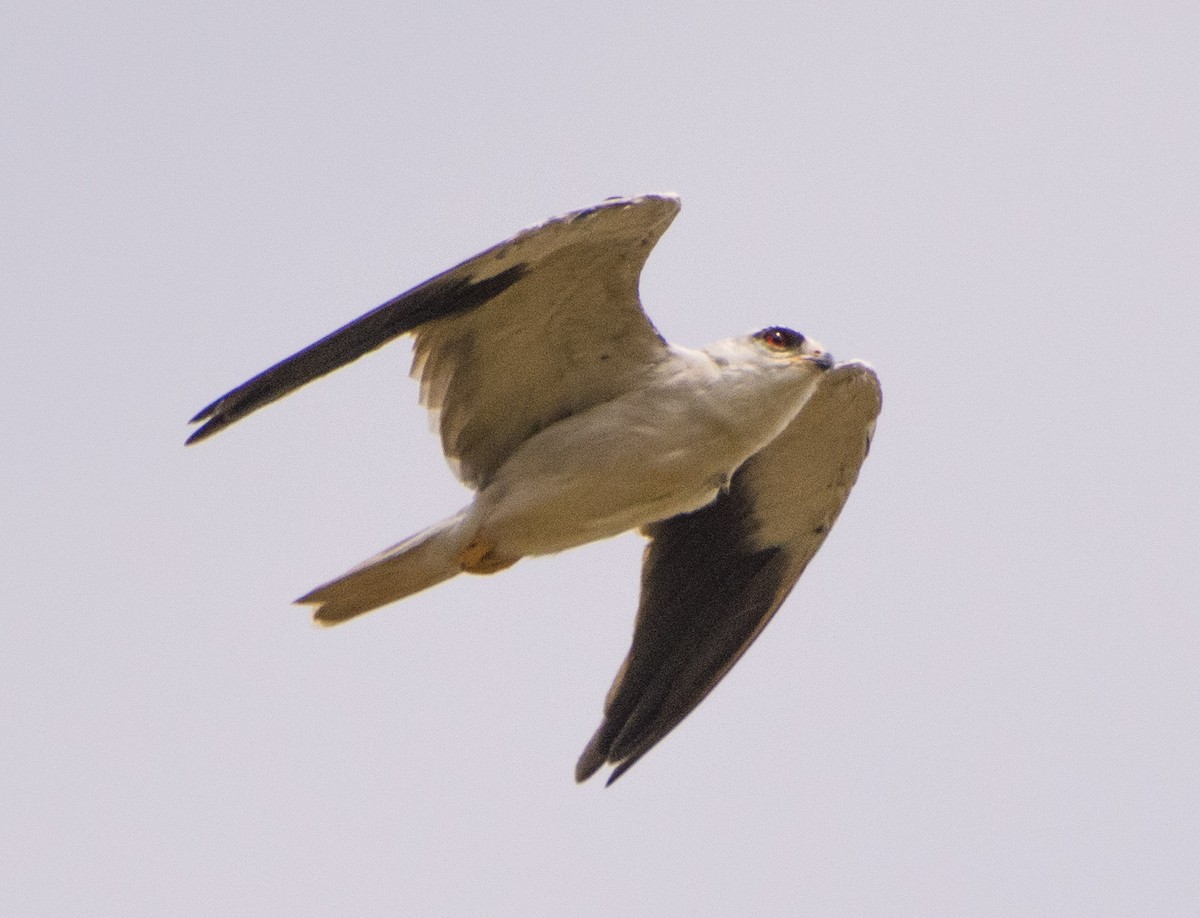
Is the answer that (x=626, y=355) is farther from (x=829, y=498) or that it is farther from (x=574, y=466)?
(x=829, y=498)

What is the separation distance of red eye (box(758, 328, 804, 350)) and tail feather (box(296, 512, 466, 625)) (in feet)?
Result: 5.23

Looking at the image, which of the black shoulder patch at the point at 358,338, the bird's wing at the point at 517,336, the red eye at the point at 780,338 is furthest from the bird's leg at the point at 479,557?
the red eye at the point at 780,338

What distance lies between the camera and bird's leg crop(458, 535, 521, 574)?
8.20 metres

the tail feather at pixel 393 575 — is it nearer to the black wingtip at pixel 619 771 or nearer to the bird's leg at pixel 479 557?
the bird's leg at pixel 479 557

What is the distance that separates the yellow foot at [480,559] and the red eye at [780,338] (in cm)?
151

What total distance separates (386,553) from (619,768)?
67.7 inches

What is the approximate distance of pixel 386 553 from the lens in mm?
8094

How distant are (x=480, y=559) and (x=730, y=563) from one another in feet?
5.78

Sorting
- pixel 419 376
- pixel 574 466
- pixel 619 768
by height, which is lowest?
pixel 619 768

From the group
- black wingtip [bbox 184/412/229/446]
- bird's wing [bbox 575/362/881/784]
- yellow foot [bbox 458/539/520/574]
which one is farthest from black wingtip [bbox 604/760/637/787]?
black wingtip [bbox 184/412/229/446]

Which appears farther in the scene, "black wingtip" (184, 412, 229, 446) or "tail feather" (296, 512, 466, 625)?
"tail feather" (296, 512, 466, 625)

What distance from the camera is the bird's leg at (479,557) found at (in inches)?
323

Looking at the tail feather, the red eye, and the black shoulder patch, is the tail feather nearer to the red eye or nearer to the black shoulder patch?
the black shoulder patch

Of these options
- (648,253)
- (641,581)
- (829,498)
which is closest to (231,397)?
(648,253)
